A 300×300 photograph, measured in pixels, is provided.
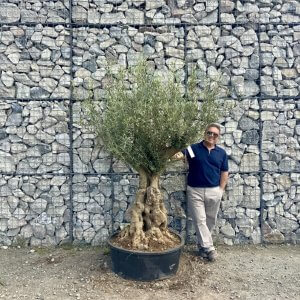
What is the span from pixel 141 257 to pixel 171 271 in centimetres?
41

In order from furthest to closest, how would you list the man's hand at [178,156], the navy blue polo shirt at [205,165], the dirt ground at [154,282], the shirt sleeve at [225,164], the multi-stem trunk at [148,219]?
the shirt sleeve at [225,164]
the navy blue polo shirt at [205,165]
the man's hand at [178,156]
the multi-stem trunk at [148,219]
the dirt ground at [154,282]

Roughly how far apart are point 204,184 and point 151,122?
1.18 meters

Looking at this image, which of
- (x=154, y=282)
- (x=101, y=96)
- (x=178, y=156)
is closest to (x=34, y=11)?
(x=101, y=96)

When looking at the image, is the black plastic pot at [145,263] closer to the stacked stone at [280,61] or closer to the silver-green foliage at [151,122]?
the silver-green foliage at [151,122]

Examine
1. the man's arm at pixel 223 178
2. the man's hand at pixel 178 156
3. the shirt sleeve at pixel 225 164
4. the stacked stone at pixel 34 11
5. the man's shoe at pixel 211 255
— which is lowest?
the man's shoe at pixel 211 255

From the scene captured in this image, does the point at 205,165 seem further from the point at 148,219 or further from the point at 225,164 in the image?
the point at 148,219

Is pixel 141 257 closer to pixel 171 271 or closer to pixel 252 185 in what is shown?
pixel 171 271

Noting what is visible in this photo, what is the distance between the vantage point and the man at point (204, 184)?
4930 millimetres

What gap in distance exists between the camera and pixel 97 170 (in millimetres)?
5477

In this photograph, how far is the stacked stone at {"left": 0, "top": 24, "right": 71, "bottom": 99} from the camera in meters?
5.46

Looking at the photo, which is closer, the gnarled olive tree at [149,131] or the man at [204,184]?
the gnarled olive tree at [149,131]

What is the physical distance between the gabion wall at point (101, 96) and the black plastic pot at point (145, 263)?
1.10 m

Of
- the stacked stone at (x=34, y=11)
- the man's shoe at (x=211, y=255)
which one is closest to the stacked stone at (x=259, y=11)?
the stacked stone at (x=34, y=11)

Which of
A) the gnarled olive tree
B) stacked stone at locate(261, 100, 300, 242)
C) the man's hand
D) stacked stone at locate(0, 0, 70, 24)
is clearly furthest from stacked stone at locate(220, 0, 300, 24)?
stacked stone at locate(0, 0, 70, 24)
